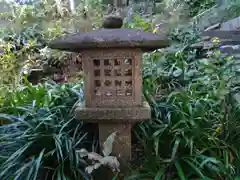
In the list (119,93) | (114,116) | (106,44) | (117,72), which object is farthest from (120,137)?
(106,44)

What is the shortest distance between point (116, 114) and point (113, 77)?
212 millimetres

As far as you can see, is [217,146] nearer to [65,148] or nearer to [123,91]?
[123,91]

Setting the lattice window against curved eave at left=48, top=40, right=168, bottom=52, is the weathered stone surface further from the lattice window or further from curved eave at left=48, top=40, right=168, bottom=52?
curved eave at left=48, top=40, right=168, bottom=52

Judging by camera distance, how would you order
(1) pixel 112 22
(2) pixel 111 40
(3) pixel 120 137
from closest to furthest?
(2) pixel 111 40 < (1) pixel 112 22 < (3) pixel 120 137

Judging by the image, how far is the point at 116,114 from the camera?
4.83ft

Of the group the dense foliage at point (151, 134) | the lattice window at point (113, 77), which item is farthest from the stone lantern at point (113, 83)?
the dense foliage at point (151, 134)

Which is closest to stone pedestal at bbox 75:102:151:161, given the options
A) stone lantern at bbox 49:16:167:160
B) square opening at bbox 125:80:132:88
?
stone lantern at bbox 49:16:167:160

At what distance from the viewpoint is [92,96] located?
1493mm

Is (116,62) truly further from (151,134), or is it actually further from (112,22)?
(151,134)

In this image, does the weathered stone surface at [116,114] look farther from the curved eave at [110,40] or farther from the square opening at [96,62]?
the curved eave at [110,40]

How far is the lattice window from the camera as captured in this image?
146 cm

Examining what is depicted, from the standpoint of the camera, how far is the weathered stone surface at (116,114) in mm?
1471

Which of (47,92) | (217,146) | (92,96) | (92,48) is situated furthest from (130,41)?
(47,92)

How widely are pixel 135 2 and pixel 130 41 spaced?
5.91 m
